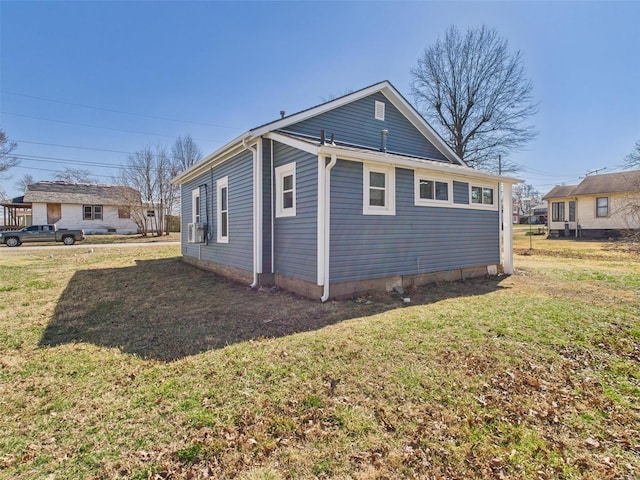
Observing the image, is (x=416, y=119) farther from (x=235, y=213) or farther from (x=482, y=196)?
(x=235, y=213)

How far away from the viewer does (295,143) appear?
677 cm

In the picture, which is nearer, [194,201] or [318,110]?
[318,110]

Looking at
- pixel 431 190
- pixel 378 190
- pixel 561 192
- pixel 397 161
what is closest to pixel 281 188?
pixel 378 190

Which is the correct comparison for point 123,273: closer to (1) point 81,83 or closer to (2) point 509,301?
(2) point 509,301

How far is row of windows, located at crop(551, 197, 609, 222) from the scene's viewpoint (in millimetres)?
24266

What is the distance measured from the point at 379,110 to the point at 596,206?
24.6 metres

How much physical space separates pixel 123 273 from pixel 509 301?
10948mm

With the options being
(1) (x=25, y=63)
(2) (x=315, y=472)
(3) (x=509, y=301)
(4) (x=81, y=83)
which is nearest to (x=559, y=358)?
(3) (x=509, y=301)

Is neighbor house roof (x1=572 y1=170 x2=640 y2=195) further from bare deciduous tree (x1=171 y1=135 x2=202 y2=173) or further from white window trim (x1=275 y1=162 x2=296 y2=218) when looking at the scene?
bare deciduous tree (x1=171 y1=135 x2=202 y2=173)

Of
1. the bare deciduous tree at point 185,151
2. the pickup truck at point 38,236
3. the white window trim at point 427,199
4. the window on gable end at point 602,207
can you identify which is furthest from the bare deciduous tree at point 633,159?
the bare deciduous tree at point 185,151

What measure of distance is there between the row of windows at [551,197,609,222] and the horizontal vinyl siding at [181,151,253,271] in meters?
28.6

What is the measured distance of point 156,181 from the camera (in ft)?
101

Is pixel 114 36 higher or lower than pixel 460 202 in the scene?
higher

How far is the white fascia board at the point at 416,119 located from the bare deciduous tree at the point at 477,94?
41.6 feet
